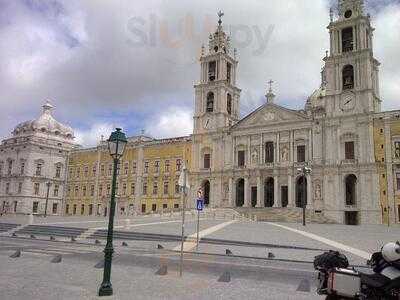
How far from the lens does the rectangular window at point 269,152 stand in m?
56.8

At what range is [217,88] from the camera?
63188 millimetres

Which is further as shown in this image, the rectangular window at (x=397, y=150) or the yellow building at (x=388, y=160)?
the rectangular window at (x=397, y=150)

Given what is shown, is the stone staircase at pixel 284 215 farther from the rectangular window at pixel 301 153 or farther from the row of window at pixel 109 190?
the row of window at pixel 109 190

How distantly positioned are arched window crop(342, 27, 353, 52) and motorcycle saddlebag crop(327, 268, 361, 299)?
177 feet

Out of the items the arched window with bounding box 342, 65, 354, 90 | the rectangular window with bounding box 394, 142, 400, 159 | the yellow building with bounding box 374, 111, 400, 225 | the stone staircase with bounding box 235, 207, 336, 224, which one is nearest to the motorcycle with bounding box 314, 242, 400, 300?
the stone staircase with bounding box 235, 207, 336, 224

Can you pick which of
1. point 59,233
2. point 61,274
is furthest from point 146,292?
point 59,233

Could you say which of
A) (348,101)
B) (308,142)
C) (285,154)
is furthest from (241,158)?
(348,101)

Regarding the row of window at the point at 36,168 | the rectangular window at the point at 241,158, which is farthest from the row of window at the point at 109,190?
the rectangular window at the point at 241,158

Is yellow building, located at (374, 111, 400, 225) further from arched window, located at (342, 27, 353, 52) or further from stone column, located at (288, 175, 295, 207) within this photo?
arched window, located at (342, 27, 353, 52)

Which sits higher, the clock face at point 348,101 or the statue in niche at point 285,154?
the clock face at point 348,101

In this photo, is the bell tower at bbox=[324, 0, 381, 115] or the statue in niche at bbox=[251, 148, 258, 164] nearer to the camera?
the bell tower at bbox=[324, 0, 381, 115]

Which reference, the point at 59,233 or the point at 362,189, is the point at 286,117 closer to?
the point at 362,189

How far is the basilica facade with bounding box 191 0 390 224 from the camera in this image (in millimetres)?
49906

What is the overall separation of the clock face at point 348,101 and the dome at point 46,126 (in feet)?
173
